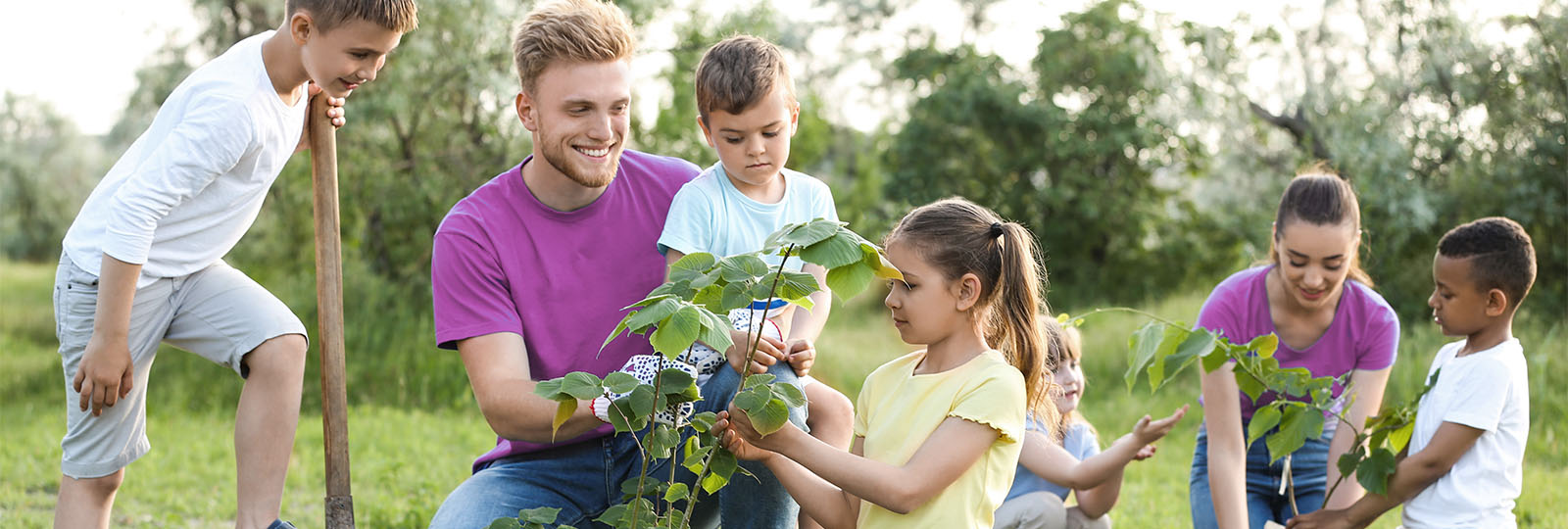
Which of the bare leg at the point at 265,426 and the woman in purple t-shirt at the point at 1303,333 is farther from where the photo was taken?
the woman in purple t-shirt at the point at 1303,333

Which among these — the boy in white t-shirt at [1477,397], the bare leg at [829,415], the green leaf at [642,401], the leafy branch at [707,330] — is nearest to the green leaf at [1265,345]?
the boy in white t-shirt at [1477,397]

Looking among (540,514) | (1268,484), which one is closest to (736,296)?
(540,514)

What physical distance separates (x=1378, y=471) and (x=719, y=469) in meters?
2.03

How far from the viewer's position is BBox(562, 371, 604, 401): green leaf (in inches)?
85.4

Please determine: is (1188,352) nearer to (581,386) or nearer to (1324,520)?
(1324,520)

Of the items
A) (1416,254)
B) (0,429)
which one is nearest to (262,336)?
(0,429)

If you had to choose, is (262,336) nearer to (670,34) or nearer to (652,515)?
(652,515)

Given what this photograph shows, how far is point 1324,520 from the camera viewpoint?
3527mm

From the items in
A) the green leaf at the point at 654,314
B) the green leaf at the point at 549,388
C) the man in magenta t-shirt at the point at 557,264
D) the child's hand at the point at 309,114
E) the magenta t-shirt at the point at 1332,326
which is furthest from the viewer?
the magenta t-shirt at the point at 1332,326

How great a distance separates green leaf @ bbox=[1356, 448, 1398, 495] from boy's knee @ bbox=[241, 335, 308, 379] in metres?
2.88

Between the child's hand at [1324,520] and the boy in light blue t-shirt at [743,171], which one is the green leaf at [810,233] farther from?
the child's hand at [1324,520]

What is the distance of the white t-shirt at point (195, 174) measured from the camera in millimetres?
3033

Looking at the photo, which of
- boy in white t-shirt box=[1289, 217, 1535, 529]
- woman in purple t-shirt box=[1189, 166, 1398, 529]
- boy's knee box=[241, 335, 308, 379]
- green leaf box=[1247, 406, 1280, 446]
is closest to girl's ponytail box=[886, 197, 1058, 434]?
green leaf box=[1247, 406, 1280, 446]

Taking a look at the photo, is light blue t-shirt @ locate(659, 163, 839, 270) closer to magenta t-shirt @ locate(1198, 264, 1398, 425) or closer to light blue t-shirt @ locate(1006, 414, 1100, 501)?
light blue t-shirt @ locate(1006, 414, 1100, 501)
